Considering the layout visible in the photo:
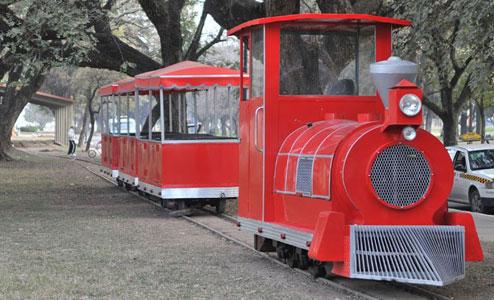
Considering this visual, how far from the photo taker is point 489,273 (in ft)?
35.6

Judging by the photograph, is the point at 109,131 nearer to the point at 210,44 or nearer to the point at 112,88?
the point at 112,88

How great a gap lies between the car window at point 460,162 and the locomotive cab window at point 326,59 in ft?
35.3

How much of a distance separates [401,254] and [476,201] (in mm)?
12274

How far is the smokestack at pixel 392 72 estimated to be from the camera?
9.16 m

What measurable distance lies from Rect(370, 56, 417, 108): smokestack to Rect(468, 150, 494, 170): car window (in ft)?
39.7

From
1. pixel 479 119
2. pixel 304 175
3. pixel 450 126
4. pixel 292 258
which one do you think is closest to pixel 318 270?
pixel 292 258

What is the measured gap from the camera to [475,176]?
67.4 ft

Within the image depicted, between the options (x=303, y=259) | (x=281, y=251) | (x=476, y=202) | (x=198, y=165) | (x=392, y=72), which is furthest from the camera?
(x=476, y=202)

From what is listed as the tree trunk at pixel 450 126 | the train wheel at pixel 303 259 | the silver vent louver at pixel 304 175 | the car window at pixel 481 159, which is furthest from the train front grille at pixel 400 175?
the tree trunk at pixel 450 126

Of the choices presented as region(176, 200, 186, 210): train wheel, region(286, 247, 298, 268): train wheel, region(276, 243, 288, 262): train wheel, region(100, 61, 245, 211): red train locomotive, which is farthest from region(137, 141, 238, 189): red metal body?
region(286, 247, 298, 268): train wheel

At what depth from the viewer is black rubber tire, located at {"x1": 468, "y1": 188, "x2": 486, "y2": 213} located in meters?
20.3

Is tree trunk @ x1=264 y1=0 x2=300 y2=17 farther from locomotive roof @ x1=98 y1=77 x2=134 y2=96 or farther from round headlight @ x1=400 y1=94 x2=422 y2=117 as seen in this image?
round headlight @ x1=400 y1=94 x2=422 y2=117

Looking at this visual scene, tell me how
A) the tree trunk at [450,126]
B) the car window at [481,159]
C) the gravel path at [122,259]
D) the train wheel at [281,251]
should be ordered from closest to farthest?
1. the gravel path at [122,259]
2. the train wheel at [281,251]
3. the car window at [481,159]
4. the tree trunk at [450,126]

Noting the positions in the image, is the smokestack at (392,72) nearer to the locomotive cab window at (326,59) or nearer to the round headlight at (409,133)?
the round headlight at (409,133)
